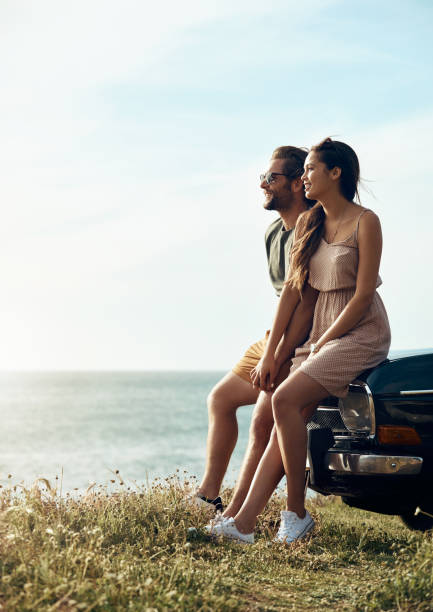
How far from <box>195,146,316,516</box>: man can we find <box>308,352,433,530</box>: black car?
52cm

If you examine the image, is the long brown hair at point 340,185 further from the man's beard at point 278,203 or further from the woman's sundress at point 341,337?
the man's beard at point 278,203

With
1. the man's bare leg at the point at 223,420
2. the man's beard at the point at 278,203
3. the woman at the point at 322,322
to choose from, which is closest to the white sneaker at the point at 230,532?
the woman at the point at 322,322

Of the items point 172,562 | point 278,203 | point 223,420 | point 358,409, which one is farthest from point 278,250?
point 172,562

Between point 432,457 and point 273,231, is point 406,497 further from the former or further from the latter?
point 273,231

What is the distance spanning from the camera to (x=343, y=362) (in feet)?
14.2

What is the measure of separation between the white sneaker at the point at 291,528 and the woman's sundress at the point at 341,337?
0.78 metres

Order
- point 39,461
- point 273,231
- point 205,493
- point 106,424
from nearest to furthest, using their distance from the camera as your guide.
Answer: point 205,493
point 273,231
point 39,461
point 106,424

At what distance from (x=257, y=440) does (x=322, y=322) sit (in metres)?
0.90

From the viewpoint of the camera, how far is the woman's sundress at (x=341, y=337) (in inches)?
171

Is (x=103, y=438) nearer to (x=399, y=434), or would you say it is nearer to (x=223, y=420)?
(x=223, y=420)

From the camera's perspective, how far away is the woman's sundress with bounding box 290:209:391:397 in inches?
171

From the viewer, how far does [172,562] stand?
3723mm

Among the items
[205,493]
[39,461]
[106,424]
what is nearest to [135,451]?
[39,461]

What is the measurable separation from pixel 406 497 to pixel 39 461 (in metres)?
44.0
